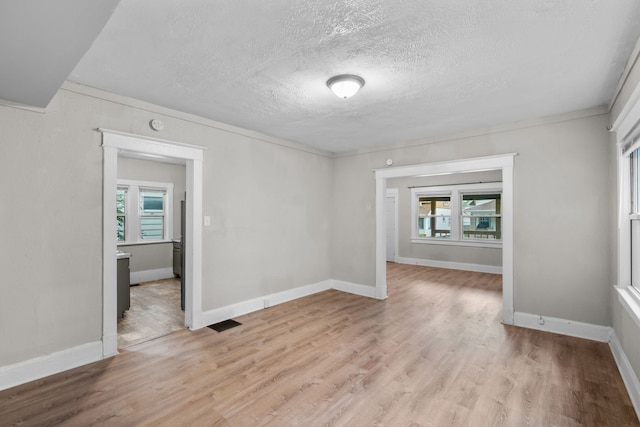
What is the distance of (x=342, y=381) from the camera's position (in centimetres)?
251

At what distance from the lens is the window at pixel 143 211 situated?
6.14m

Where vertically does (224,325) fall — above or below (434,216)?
below

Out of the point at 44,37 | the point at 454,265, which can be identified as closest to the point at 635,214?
the point at 44,37

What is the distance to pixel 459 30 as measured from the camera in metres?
1.89

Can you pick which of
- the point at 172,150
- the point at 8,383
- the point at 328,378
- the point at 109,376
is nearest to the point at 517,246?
the point at 328,378

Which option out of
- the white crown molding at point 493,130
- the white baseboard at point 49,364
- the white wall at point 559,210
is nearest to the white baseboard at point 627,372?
the white wall at point 559,210

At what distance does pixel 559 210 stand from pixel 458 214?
14.5 feet

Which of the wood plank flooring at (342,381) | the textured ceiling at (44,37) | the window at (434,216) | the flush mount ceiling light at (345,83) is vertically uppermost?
the flush mount ceiling light at (345,83)

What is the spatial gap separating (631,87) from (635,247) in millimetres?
1307

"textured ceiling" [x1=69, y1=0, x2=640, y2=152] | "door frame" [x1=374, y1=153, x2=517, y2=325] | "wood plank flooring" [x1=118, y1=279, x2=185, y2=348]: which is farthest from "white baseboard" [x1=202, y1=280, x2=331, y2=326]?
"textured ceiling" [x1=69, y1=0, x2=640, y2=152]

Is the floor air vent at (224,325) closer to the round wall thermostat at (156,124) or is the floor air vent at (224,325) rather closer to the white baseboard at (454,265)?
the round wall thermostat at (156,124)

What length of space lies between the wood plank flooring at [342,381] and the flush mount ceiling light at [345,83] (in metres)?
2.39

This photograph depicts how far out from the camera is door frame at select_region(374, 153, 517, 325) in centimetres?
377

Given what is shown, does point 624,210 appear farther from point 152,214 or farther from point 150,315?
point 152,214
